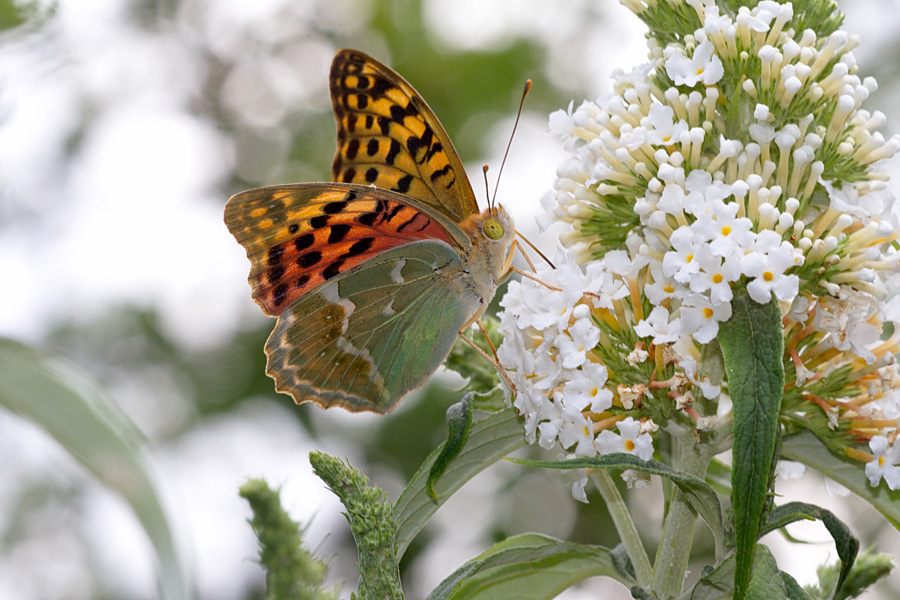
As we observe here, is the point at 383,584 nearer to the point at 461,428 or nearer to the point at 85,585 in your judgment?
the point at 461,428

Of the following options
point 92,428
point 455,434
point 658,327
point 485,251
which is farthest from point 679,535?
point 92,428

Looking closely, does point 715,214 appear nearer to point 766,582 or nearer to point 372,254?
point 766,582

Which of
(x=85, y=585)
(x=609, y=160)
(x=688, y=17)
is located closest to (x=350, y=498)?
(x=609, y=160)

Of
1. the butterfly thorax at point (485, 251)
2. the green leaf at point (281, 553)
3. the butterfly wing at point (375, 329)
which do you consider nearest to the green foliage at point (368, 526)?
the green leaf at point (281, 553)

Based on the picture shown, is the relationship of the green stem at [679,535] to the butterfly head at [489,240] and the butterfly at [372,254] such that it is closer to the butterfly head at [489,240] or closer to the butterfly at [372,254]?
→ the butterfly at [372,254]

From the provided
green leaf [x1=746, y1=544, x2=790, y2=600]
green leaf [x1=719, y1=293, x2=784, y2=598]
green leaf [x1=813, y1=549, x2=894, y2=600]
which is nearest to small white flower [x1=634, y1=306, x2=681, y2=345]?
green leaf [x1=719, y1=293, x2=784, y2=598]
